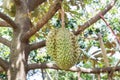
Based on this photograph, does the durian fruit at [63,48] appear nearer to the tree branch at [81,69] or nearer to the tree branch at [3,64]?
the tree branch at [81,69]

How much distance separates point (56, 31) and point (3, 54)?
867 centimetres

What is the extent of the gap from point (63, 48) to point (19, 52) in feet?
2.34

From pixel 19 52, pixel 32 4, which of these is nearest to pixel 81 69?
pixel 19 52

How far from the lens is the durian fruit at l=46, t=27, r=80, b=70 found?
1229 mm

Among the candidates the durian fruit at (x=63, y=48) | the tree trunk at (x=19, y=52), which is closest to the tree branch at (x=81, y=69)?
the tree trunk at (x=19, y=52)

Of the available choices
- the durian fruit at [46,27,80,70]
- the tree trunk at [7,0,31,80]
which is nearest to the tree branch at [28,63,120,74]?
the tree trunk at [7,0,31,80]

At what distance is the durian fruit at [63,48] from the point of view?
1229 mm

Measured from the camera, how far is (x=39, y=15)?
241cm

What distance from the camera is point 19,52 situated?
1.90 meters

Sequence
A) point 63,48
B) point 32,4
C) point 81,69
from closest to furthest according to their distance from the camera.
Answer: point 63,48, point 81,69, point 32,4

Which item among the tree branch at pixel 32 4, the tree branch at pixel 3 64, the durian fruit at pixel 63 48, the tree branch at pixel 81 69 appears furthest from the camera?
the tree branch at pixel 32 4

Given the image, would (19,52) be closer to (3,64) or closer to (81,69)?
(3,64)

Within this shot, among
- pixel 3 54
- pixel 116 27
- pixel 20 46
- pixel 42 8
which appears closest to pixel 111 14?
pixel 116 27

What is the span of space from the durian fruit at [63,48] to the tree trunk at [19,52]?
59cm
